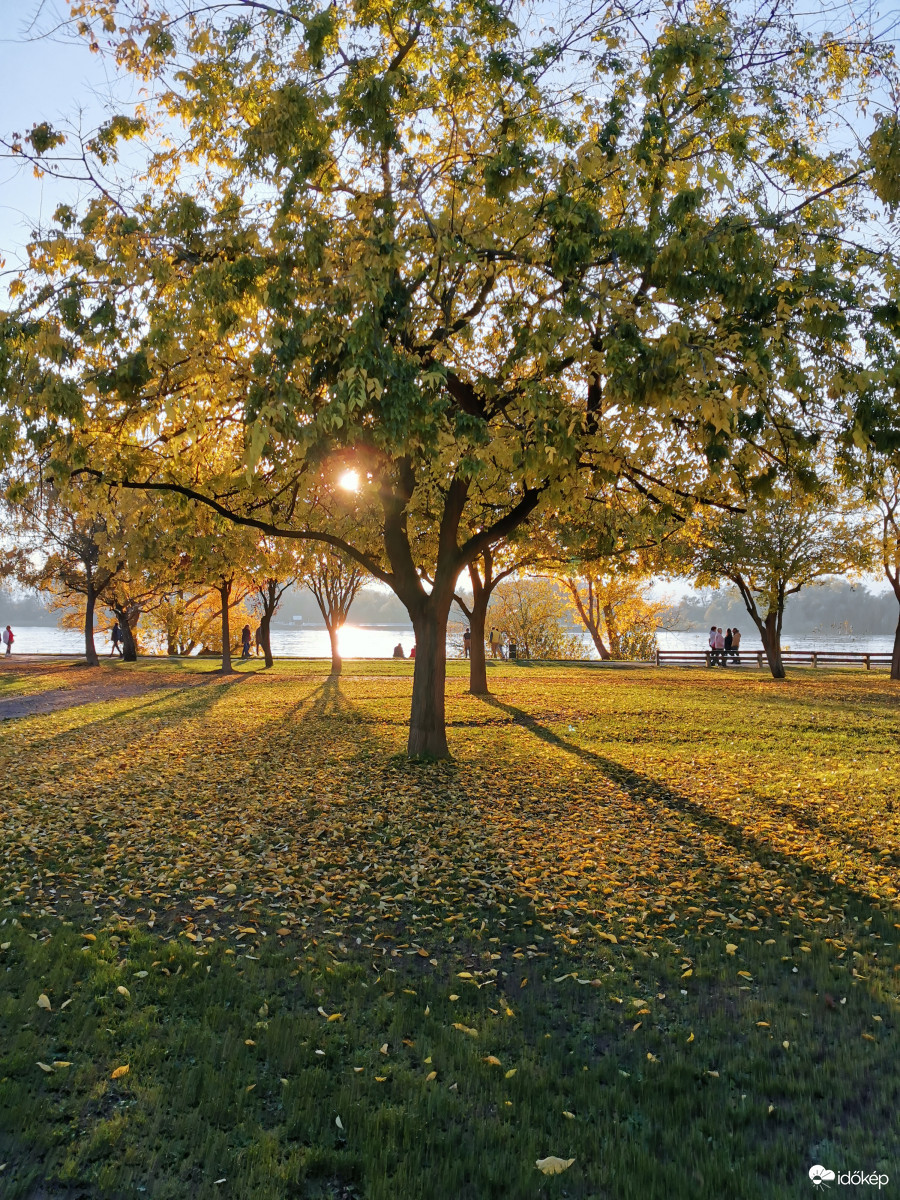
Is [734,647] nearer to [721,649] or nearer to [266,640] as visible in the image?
[721,649]

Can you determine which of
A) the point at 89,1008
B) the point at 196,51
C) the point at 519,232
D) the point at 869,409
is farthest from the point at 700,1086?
the point at 196,51

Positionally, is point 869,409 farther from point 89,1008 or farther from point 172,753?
point 172,753

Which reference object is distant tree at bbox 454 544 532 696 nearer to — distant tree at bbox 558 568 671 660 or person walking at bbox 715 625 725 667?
person walking at bbox 715 625 725 667

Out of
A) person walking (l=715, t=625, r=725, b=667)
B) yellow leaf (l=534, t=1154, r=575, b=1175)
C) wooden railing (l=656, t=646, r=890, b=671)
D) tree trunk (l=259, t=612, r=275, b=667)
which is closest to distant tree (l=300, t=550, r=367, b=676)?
tree trunk (l=259, t=612, r=275, b=667)

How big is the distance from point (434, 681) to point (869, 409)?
6.98m

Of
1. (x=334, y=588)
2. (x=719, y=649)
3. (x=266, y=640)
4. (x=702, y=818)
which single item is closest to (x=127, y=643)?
(x=266, y=640)

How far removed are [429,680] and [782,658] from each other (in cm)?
3247

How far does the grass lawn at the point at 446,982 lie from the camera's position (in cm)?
317

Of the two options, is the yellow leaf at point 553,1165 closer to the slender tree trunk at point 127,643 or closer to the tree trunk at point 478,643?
the tree trunk at point 478,643

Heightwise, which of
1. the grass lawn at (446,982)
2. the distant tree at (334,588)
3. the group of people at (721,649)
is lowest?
the grass lawn at (446,982)

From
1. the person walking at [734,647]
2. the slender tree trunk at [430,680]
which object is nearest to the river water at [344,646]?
Answer: the person walking at [734,647]

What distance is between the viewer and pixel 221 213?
851 centimetres

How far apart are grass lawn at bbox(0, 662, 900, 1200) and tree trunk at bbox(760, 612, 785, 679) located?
1934cm

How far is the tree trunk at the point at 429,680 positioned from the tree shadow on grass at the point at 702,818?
2480 millimetres
